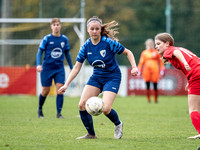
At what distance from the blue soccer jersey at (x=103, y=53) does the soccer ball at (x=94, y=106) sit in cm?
63

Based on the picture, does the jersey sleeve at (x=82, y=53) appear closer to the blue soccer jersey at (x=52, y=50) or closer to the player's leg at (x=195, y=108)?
the player's leg at (x=195, y=108)

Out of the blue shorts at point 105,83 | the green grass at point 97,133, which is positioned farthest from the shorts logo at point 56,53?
the blue shorts at point 105,83

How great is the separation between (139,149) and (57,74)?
4362 mm

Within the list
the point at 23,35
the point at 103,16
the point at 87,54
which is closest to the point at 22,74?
the point at 23,35

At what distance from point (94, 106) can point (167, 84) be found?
42.5 feet

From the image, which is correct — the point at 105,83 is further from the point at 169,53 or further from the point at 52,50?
the point at 52,50

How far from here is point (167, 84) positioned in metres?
18.1

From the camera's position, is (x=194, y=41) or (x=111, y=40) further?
(x=194, y=41)

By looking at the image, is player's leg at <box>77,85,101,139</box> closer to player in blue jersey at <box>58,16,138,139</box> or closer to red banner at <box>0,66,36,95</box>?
player in blue jersey at <box>58,16,138,139</box>

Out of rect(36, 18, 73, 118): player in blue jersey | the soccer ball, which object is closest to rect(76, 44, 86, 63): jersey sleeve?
the soccer ball

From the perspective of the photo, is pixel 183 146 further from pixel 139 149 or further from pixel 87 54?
pixel 87 54

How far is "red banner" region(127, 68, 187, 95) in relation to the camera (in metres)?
18.0

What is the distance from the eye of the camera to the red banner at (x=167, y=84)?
18.0 meters

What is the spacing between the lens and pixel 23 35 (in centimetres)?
1864
